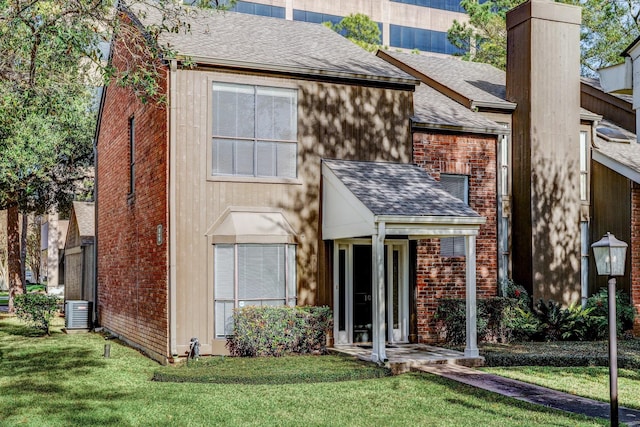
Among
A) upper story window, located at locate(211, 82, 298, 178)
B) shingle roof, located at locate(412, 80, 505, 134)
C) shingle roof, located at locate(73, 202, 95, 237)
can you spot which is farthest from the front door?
shingle roof, located at locate(73, 202, 95, 237)

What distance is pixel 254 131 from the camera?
46.7 ft

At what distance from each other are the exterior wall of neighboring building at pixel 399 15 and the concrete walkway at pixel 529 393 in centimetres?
4375

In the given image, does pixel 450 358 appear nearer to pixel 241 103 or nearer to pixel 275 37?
pixel 241 103

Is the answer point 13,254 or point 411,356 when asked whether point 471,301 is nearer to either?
point 411,356

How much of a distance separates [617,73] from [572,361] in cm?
810

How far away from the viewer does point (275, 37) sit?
16531 millimetres

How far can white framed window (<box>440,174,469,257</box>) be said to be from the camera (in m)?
16.2

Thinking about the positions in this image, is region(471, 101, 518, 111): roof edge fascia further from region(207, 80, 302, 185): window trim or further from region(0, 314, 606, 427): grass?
region(0, 314, 606, 427): grass

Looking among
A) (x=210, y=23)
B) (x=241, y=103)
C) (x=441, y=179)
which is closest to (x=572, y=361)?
(x=441, y=179)

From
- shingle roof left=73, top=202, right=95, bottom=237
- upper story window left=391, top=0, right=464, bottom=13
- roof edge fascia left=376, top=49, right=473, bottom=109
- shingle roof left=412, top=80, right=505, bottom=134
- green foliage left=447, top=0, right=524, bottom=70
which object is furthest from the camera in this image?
upper story window left=391, top=0, right=464, bottom=13

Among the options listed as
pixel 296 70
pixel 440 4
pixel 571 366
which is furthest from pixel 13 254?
pixel 440 4

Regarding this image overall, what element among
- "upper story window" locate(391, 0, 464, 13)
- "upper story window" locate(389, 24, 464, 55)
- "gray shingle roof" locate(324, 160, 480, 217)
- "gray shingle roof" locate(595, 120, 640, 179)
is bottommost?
"gray shingle roof" locate(324, 160, 480, 217)

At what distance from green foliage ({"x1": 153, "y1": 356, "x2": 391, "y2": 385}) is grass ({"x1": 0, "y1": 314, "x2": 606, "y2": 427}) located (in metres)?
0.05

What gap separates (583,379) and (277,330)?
531 centimetres
